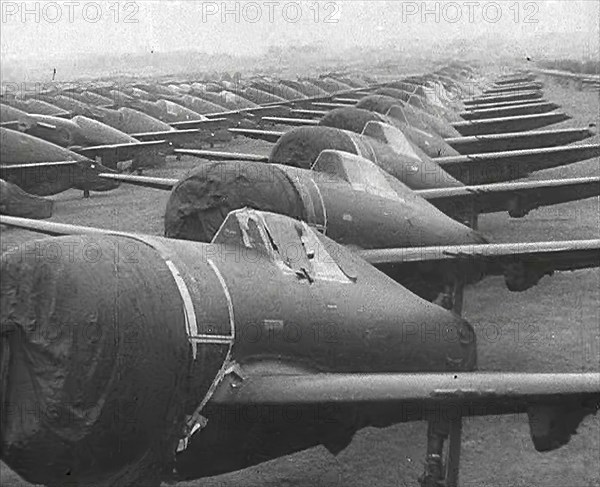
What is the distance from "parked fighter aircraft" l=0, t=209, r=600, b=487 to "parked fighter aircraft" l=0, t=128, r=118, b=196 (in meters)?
10.5

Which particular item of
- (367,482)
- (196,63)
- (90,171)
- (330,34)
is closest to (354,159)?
(367,482)

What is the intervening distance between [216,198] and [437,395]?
Answer: 14.2 feet

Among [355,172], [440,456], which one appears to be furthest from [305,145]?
[440,456]

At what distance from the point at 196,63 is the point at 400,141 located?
11140 cm

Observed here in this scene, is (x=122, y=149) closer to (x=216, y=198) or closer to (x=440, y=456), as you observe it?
(x=216, y=198)

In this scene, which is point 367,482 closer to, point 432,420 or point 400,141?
point 432,420

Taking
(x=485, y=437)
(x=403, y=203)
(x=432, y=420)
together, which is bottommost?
(x=485, y=437)

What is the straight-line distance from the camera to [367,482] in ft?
19.5

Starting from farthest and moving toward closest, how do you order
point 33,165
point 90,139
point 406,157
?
1. point 90,139
2. point 33,165
3. point 406,157

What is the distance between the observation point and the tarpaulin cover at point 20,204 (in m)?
13.2

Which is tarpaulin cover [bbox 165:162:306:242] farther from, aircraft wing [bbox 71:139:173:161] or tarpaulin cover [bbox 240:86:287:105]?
tarpaulin cover [bbox 240:86:287:105]

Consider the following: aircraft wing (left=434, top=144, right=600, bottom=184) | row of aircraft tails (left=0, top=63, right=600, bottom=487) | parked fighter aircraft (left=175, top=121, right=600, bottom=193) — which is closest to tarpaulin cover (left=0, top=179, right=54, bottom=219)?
parked fighter aircraft (left=175, top=121, right=600, bottom=193)

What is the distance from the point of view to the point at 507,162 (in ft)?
47.8

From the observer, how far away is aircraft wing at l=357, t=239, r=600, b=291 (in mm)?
7805
